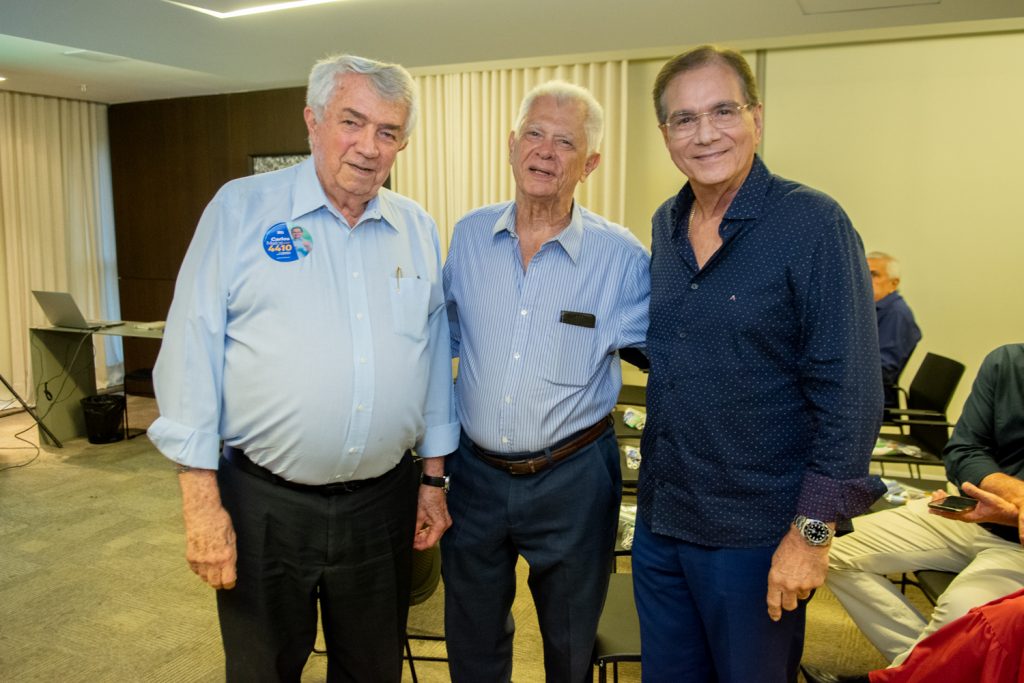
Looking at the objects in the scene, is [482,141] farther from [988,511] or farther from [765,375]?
[765,375]

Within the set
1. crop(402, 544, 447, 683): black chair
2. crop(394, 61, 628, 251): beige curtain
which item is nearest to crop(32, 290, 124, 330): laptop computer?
crop(394, 61, 628, 251): beige curtain

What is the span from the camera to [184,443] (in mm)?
1588

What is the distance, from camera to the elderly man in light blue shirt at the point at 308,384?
1.62 meters

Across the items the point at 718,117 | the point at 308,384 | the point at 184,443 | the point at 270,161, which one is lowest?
the point at 184,443

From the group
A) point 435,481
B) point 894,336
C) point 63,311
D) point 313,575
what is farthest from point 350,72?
point 63,311

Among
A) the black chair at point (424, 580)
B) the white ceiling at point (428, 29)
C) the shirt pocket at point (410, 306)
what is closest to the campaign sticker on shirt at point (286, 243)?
the shirt pocket at point (410, 306)

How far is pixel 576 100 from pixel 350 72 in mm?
623

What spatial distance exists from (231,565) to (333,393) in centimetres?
46

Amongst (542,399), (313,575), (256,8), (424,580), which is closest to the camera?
(313,575)

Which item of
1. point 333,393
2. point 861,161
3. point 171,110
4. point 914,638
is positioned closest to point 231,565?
point 333,393

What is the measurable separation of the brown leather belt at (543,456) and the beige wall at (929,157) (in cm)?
404

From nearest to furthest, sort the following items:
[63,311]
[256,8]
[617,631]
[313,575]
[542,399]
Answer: [313,575]
[542,399]
[617,631]
[256,8]
[63,311]

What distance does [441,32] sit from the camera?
16.4 feet

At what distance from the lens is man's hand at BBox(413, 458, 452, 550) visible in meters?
1.98
